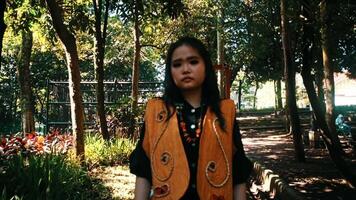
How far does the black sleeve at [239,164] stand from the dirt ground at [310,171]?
5495 millimetres

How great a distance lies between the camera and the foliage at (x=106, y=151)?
1044 cm

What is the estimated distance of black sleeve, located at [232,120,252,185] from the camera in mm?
2441

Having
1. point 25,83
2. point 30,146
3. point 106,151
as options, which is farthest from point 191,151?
point 25,83

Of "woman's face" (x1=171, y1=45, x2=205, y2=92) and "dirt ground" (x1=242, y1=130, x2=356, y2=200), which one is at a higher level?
"woman's face" (x1=171, y1=45, x2=205, y2=92)

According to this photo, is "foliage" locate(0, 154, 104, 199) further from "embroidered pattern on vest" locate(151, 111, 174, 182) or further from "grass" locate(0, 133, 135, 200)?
"embroidered pattern on vest" locate(151, 111, 174, 182)

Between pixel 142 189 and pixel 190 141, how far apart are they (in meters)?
0.36

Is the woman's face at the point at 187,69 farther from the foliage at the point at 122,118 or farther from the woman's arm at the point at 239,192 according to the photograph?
the foliage at the point at 122,118

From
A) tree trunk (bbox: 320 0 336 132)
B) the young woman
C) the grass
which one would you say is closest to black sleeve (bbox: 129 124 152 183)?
the young woman

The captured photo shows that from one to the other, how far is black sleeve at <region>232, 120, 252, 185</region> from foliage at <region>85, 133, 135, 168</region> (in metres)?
7.78

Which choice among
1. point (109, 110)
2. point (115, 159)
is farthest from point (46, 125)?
point (115, 159)

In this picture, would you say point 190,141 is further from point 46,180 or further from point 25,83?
point 25,83

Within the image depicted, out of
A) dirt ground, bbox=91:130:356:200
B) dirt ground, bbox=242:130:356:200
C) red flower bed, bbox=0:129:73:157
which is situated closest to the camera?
red flower bed, bbox=0:129:73:157

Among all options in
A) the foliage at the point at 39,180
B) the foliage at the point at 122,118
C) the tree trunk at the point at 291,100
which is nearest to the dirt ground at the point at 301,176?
the tree trunk at the point at 291,100

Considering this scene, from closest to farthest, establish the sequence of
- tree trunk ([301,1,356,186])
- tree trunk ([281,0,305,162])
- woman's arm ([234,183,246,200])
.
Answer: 1. woman's arm ([234,183,246,200])
2. tree trunk ([301,1,356,186])
3. tree trunk ([281,0,305,162])
